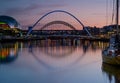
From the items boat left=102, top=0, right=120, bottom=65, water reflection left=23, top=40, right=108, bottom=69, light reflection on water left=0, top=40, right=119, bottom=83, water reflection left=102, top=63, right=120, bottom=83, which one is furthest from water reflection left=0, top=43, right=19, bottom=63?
water reflection left=102, top=63, right=120, bottom=83

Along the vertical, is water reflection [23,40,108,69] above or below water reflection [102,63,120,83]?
below

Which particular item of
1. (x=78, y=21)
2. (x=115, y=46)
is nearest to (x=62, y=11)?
(x=78, y=21)

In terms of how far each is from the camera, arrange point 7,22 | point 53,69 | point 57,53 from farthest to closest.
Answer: point 7,22 → point 57,53 → point 53,69

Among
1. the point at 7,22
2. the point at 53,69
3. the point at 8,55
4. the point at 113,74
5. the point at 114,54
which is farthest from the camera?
the point at 7,22

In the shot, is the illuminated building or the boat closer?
the boat

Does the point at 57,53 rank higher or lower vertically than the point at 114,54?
lower

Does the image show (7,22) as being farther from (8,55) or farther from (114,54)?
(114,54)

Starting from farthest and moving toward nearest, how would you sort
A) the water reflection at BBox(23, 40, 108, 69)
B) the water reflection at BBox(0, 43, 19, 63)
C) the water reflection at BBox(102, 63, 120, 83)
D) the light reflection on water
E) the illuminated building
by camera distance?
the illuminated building
the water reflection at BBox(0, 43, 19, 63)
the water reflection at BBox(23, 40, 108, 69)
the light reflection on water
the water reflection at BBox(102, 63, 120, 83)

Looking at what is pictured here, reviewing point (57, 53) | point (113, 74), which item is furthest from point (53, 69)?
point (57, 53)

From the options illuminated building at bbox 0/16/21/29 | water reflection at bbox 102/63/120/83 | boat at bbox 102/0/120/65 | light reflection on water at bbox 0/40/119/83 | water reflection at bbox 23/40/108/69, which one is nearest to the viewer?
water reflection at bbox 102/63/120/83

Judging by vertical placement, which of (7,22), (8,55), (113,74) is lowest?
(8,55)

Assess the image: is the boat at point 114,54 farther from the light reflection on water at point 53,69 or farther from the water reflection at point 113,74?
the light reflection on water at point 53,69

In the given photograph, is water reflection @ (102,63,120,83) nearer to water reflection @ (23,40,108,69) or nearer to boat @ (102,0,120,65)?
boat @ (102,0,120,65)

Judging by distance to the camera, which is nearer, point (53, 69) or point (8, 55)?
point (53, 69)
